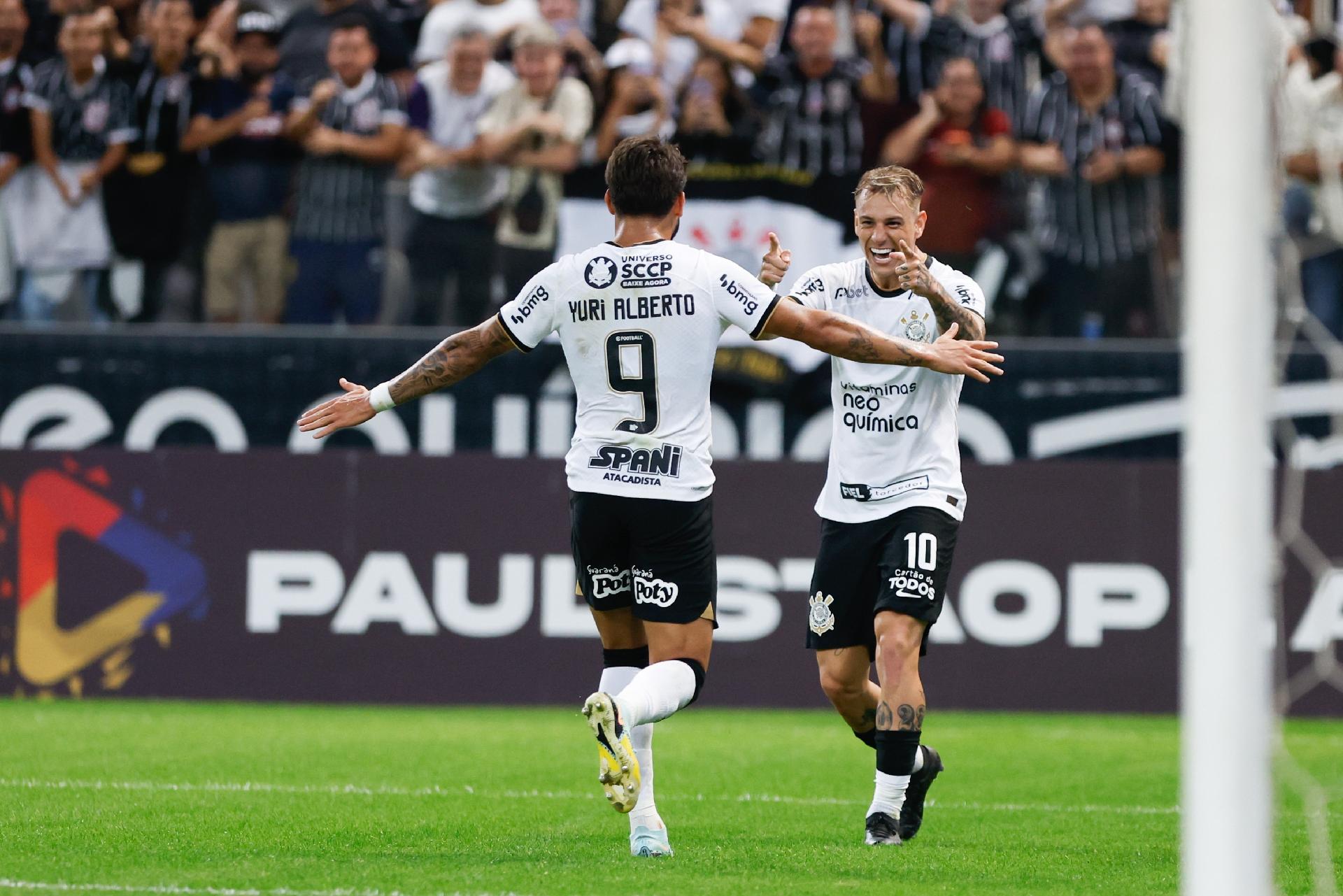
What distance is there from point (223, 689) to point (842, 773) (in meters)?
4.78

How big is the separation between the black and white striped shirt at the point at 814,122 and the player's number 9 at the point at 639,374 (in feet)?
21.4

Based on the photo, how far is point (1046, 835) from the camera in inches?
274

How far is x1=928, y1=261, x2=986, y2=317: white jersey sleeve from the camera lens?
21.7 feet

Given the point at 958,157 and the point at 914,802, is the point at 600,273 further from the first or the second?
the point at 958,157

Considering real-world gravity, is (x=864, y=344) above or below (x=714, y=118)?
below

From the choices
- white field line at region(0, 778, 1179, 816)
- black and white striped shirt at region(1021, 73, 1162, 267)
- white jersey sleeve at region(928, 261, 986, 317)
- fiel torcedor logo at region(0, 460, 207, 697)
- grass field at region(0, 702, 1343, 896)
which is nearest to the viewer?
grass field at region(0, 702, 1343, 896)

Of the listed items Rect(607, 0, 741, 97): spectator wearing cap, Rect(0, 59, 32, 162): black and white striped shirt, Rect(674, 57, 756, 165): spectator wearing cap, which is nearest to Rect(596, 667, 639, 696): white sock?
Rect(674, 57, 756, 165): spectator wearing cap

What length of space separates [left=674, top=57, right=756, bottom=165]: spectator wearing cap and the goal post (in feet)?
28.1

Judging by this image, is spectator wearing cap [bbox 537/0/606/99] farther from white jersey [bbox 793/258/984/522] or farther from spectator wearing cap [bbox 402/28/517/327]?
white jersey [bbox 793/258/984/522]

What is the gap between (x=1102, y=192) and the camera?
1229 cm

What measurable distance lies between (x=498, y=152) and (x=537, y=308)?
660 centimetres

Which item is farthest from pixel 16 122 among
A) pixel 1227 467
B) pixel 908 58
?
pixel 1227 467

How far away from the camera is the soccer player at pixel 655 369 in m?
6.04

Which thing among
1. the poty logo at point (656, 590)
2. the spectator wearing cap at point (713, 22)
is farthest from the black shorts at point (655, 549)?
the spectator wearing cap at point (713, 22)
